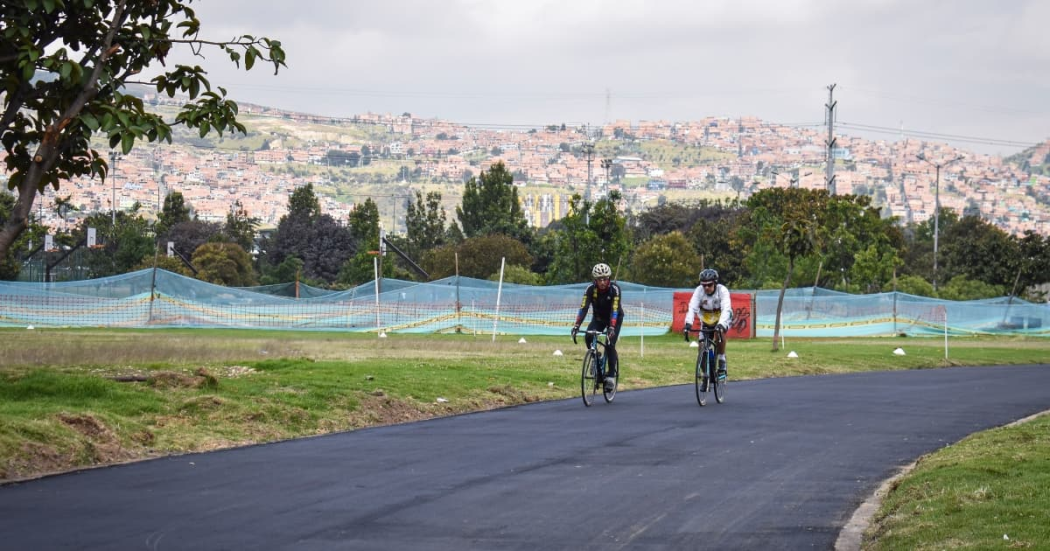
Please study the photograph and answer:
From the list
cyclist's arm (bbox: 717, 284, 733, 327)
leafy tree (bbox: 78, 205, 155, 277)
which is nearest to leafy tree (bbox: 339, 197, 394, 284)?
leafy tree (bbox: 78, 205, 155, 277)

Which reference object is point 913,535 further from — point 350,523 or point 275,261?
point 275,261

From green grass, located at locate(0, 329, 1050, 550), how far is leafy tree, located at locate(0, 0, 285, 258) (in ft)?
8.89

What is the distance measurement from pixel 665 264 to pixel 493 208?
31.0 m

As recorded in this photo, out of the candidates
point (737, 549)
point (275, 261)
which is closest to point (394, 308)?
point (737, 549)

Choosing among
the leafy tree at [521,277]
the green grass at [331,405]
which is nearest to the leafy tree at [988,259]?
the leafy tree at [521,277]

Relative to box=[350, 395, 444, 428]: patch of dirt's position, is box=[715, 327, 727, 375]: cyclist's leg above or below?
above

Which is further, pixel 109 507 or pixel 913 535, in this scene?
pixel 109 507

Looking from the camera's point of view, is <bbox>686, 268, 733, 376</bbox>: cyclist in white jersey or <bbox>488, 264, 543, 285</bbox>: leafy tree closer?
<bbox>686, 268, 733, 376</bbox>: cyclist in white jersey

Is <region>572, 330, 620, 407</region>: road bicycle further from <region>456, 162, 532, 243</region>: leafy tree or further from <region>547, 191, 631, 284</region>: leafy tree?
<region>456, 162, 532, 243</region>: leafy tree

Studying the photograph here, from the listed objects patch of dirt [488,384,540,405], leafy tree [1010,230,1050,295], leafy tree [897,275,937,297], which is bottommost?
patch of dirt [488,384,540,405]

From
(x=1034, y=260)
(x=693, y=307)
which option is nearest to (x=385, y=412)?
(x=693, y=307)

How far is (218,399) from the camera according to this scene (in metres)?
16.5

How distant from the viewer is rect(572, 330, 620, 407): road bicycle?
1962 centimetres

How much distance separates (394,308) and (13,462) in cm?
3801
